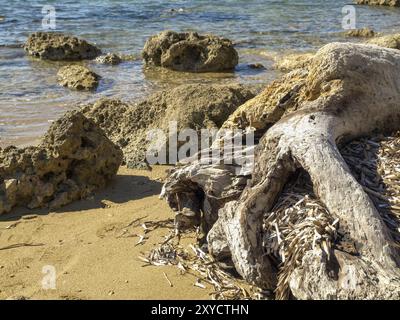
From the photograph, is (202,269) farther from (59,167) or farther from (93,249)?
(59,167)

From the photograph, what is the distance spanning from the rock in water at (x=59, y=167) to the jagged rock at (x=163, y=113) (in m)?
0.67

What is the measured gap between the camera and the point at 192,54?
1202 cm

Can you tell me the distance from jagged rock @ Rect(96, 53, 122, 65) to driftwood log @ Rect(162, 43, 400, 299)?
8.47 m

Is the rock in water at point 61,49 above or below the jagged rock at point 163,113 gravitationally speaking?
above

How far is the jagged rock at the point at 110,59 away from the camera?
40.4 ft

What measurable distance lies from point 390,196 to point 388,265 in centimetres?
59

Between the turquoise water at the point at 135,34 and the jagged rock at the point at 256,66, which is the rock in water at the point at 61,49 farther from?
the jagged rock at the point at 256,66

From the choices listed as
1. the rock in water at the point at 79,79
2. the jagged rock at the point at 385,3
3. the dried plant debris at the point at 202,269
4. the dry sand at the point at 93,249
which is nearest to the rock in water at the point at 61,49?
the rock in water at the point at 79,79

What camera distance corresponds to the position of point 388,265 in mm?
2768

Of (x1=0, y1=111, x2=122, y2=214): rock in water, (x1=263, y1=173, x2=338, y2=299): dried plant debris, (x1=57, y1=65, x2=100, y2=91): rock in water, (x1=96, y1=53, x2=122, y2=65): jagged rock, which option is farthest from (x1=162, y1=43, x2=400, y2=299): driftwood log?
(x1=96, y1=53, x2=122, y2=65): jagged rock

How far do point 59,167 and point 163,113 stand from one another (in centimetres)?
153

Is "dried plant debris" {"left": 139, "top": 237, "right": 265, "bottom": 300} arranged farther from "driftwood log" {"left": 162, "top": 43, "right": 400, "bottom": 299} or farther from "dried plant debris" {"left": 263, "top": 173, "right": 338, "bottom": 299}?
"dried plant debris" {"left": 263, "top": 173, "right": 338, "bottom": 299}
